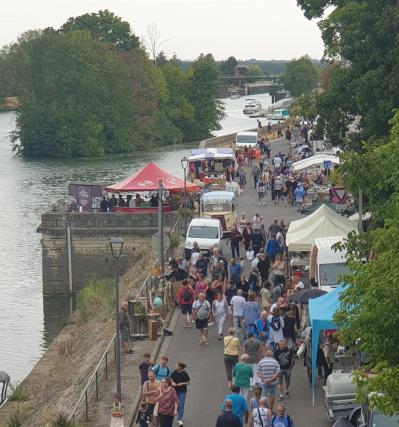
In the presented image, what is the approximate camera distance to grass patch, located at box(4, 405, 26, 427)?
2441 centimetres

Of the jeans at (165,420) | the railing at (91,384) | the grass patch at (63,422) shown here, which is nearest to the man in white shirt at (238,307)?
the railing at (91,384)

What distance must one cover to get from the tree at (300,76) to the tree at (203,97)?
52143 mm

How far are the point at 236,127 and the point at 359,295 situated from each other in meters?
131

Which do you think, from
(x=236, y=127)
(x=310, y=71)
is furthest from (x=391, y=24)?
(x=310, y=71)

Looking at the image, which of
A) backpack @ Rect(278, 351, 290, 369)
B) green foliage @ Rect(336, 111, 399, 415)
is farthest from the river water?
green foliage @ Rect(336, 111, 399, 415)

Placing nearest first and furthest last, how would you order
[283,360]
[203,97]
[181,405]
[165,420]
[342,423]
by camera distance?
[342,423], [165,420], [181,405], [283,360], [203,97]

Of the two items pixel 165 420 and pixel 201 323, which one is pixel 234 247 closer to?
pixel 201 323

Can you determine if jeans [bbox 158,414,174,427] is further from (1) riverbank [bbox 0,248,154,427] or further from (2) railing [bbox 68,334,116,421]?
(1) riverbank [bbox 0,248,154,427]

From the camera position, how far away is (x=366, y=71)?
1474 inches

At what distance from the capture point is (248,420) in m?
19.5

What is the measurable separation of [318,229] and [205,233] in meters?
6.70

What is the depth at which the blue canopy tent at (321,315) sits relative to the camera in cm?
2181

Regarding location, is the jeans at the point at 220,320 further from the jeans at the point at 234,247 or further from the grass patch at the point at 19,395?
the jeans at the point at 234,247

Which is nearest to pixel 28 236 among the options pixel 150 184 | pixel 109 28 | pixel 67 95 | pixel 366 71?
pixel 150 184
